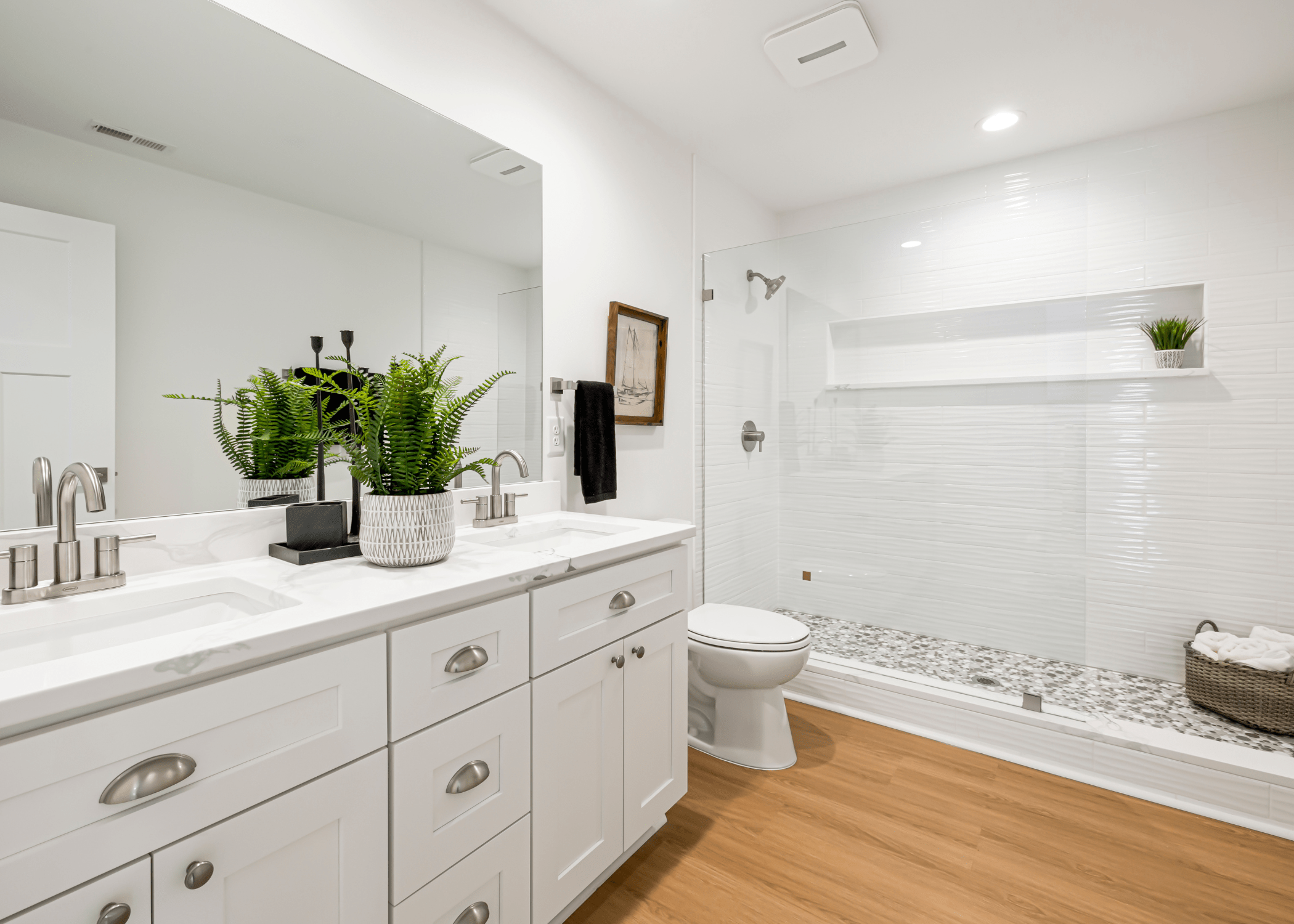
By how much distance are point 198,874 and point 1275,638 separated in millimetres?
3235

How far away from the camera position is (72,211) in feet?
3.43

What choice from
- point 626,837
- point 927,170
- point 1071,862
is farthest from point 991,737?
point 927,170

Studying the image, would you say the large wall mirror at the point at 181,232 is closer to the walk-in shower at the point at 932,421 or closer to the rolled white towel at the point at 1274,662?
the walk-in shower at the point at 932,421

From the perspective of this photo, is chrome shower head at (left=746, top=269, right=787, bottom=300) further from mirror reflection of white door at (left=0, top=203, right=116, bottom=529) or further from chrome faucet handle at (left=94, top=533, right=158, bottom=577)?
chrome faucet handle at (left=94, top=533, right=158, bottom=577)

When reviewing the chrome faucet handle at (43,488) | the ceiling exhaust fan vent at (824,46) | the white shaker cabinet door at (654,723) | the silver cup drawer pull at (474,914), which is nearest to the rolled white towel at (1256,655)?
the white shaker cabinet door at (654,723)

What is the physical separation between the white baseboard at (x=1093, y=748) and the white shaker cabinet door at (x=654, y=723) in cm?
106

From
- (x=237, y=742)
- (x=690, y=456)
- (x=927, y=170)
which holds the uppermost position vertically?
(x=927, y=170)

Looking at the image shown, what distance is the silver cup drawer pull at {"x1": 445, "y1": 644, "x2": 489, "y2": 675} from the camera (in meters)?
1.02

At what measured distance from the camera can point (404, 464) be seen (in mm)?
1232

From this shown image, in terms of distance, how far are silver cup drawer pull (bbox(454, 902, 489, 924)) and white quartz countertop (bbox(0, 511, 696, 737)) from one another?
1.77ft

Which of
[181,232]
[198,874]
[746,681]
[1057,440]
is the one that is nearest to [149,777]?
[198,874]

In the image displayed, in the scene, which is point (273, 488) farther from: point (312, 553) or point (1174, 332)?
point (1174, 332)

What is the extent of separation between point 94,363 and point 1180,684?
12.0 ft

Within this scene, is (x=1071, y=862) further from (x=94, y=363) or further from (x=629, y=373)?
(x=94, y=363)
